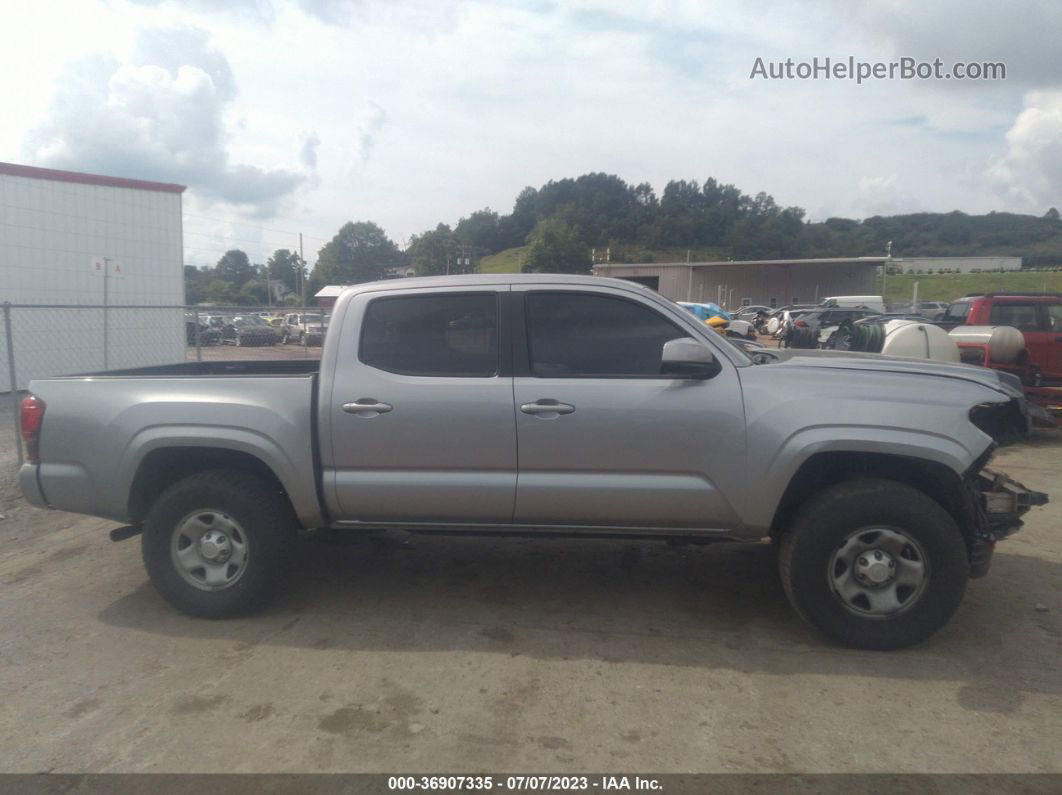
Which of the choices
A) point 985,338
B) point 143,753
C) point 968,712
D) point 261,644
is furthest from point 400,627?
point 985,338

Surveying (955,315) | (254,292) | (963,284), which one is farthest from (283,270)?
(963,284)

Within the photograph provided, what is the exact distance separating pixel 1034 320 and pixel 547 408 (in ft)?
32.7

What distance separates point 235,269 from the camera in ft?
146

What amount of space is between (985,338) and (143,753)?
10.7 metres

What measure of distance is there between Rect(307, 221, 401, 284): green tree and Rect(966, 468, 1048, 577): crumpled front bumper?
2662 cm

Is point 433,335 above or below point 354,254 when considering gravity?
below

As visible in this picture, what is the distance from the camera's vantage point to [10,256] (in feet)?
48.0

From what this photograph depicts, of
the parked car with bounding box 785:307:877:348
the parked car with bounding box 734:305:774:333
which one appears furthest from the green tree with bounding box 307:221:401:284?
the parked car with bounding box 734:305:774:333

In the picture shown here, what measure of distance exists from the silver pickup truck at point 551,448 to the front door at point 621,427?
0.04 ft

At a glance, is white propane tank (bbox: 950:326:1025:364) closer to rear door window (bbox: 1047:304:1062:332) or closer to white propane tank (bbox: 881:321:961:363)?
white propane tank (bbox: 881:321:961:363)

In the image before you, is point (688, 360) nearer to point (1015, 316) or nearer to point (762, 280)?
point (1015, 316)

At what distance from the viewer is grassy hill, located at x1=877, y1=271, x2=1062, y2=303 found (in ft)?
188

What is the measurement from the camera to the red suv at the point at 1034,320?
10766mm

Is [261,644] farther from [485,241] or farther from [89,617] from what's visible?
[485,241]
